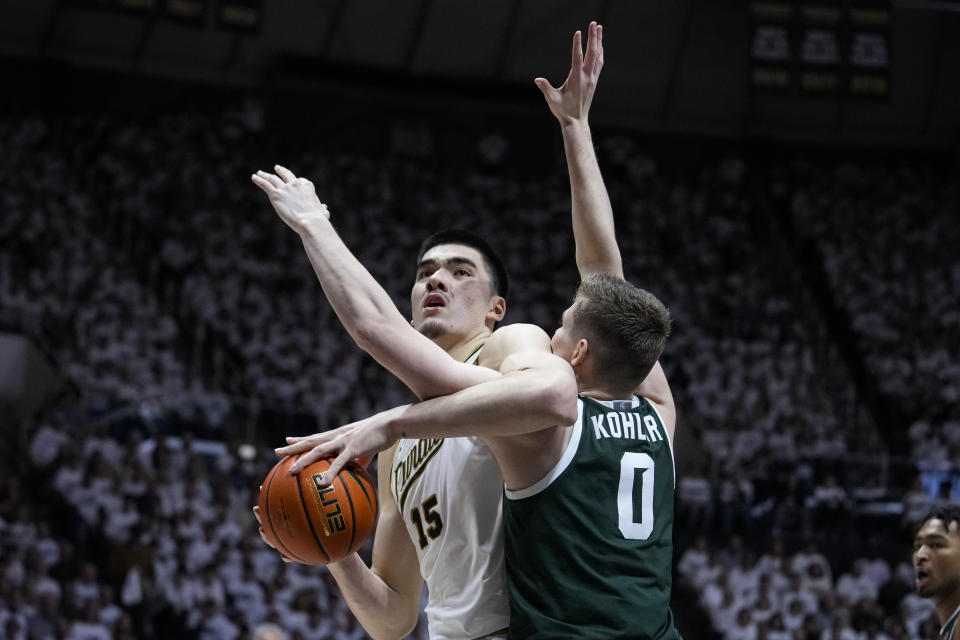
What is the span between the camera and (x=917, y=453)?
17297 mm

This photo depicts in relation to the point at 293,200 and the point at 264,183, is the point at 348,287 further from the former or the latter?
the point at 264,183

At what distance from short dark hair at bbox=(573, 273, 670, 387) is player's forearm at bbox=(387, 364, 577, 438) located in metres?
0.25

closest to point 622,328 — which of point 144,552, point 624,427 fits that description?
point 624,427

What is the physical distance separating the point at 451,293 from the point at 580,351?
814mm

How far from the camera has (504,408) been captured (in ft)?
9.99

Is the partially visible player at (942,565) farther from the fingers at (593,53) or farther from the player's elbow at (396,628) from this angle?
the fingers at (593,53)

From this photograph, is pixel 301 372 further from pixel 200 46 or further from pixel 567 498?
pixel 567 498

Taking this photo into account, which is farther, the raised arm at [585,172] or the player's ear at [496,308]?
the player's ear at [496,308]

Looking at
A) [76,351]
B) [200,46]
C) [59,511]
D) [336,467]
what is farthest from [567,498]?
[200,46]

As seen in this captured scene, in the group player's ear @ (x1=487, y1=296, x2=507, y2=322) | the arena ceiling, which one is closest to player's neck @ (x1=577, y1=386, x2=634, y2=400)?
player's ear @ (x1=487, y1=296, x2=507, y2=322)

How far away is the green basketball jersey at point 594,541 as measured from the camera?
3.18 m

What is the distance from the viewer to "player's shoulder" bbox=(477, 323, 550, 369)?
3452 millimetres

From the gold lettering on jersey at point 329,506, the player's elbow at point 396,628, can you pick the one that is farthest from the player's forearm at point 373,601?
the gold lettering on jersey at point 329,506

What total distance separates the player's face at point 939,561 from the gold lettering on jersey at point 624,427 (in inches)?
124
